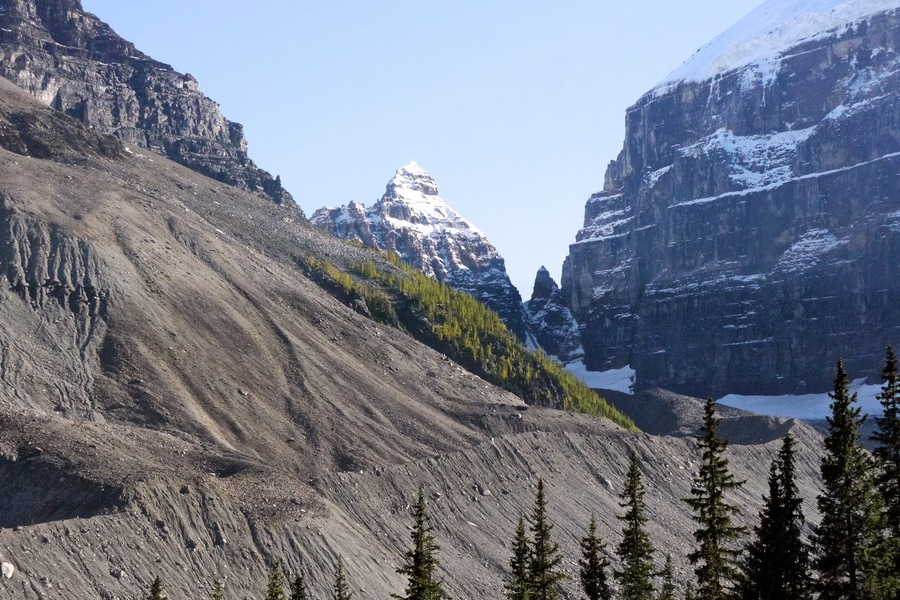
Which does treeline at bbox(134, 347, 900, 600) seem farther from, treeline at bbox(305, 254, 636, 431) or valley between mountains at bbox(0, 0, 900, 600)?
treeline at bbox(305, 254, 636, 431)

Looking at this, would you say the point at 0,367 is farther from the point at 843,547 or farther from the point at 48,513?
the point at 843,547

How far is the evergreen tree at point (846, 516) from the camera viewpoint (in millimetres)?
35906

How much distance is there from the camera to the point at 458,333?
17312cm

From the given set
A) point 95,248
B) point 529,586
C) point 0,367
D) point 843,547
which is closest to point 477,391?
point 95,248

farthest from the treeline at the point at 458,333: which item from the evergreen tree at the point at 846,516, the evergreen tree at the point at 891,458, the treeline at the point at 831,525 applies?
the evergreen tree at the point at 846,516

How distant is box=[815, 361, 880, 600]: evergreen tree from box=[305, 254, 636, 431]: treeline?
127 metres

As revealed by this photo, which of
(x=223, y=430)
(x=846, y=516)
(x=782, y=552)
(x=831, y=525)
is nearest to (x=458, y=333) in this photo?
(x=223, y=430)

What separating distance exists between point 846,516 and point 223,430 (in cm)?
7423

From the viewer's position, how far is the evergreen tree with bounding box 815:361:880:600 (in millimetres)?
35906

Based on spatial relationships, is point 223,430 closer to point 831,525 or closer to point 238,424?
point 238,424

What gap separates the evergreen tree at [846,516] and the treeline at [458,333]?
127 m

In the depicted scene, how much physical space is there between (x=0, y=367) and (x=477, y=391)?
58521mm

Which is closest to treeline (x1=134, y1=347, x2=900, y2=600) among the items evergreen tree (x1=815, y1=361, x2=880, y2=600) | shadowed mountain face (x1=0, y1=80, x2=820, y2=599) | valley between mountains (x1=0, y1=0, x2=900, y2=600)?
evergreen tree (x1=815, y1=361, x2=880, y2=600)

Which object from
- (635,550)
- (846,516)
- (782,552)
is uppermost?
(846,516)
